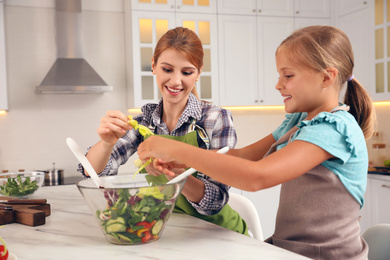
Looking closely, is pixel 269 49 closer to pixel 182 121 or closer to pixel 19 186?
pixel 182 121

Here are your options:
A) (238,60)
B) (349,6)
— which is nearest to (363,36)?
(349,6)

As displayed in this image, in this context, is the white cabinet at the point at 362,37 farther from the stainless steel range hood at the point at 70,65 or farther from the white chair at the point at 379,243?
the white chair at the point at 379,243

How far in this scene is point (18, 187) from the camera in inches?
60.4

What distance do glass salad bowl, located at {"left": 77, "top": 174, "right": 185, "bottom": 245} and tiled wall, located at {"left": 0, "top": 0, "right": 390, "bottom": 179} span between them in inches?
116

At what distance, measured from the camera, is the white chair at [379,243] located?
1.30 metres

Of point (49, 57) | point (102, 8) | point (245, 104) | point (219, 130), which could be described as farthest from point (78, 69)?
point (219, 130)

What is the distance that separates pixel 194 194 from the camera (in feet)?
4.38

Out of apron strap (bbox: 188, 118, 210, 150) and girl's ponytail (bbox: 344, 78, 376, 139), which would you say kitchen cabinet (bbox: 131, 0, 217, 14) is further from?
girl's ponytail (bbox: 344, 78, 376, 139)

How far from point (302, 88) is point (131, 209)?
64cm

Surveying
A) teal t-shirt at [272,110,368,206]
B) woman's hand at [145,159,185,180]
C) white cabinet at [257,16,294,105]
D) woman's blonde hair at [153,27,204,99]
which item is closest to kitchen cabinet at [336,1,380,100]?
white cabinet at [257,16,294,105]

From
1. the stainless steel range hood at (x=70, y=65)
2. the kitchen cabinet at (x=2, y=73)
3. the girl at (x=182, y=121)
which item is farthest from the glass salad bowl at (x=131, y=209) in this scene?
the kitchen cabinet at (x=2, y=73)

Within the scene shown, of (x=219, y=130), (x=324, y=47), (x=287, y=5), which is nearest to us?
(x=324, y=47)

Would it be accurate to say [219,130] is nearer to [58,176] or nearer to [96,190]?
[96,190]

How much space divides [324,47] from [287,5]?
9.70ft
